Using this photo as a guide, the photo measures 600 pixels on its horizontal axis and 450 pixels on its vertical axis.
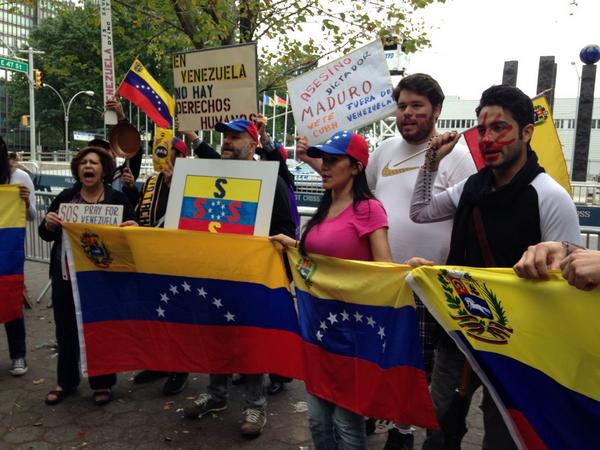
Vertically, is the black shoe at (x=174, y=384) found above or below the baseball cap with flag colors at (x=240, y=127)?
below

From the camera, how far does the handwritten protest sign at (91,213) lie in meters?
3.99

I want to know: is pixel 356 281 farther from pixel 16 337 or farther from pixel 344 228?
pixel 16 337

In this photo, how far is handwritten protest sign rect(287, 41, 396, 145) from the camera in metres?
3.92

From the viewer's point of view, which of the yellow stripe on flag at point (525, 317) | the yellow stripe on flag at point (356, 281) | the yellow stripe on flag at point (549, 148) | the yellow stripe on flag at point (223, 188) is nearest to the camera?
the yellow stripe on flag at point (525, 317)

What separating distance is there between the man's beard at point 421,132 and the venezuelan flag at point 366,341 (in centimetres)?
97

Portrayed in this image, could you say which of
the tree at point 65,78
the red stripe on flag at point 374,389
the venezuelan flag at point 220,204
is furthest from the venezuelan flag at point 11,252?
the tree at point 65,78

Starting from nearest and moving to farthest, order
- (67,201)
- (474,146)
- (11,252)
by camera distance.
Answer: (474,146)
(67,201)
(11,252)

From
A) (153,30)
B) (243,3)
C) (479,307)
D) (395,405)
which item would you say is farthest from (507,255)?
(153,30)

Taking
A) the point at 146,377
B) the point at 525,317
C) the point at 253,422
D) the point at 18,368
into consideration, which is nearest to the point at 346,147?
the point at 525,317

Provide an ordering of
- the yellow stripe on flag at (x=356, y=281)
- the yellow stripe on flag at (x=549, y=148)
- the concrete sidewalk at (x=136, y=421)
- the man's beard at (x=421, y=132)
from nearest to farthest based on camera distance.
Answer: the yellow stripe on flag at (x=356, y=281)
the man's beard at (x=421, y=132)
the concrete sidewalk at (x=136, y=421)
the yellow stripe on flag at (x=549, y=148)

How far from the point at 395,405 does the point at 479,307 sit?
760mm

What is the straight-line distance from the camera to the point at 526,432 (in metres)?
2.25

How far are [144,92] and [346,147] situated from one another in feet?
11.4

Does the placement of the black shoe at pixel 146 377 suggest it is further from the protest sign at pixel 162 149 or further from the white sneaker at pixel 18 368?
the protest sign at pixel 162 149
